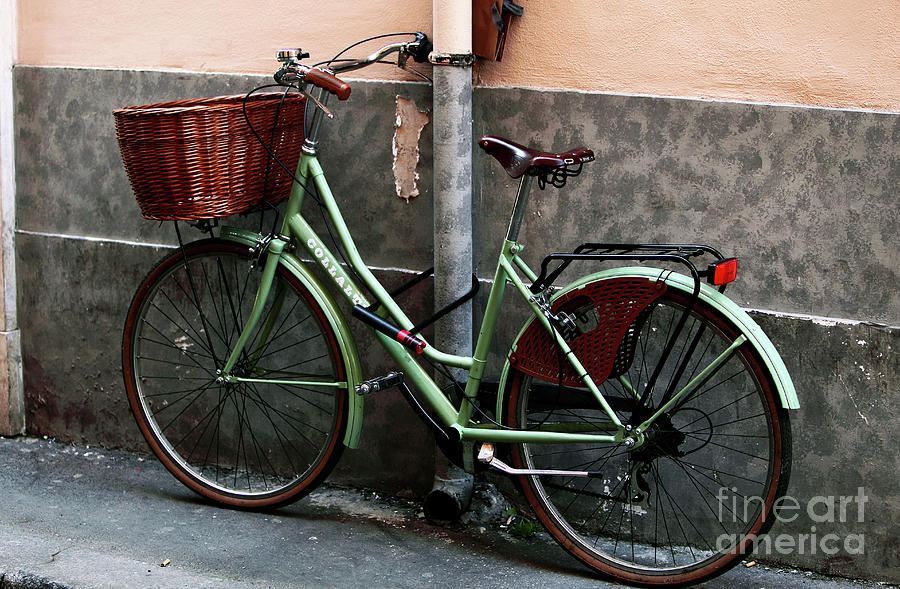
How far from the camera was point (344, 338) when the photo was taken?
154 inches

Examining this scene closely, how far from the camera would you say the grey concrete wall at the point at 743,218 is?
353 cm

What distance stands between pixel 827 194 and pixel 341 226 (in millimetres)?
1735

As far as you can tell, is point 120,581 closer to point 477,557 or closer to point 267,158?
point 477,557

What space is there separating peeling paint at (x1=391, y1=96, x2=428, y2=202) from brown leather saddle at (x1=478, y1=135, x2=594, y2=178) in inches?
26.6

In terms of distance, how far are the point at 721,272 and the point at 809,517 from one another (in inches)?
42.4

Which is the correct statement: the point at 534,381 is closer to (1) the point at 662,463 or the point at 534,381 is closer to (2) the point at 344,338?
(1) the point at 662,463

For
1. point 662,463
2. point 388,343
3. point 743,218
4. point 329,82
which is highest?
point 329,82

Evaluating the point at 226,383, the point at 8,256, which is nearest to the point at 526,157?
the point at 226,383

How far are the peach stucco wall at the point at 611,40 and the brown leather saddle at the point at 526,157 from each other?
0.49m

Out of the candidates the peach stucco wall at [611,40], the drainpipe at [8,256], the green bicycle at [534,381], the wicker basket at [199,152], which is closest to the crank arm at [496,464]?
the green bicycle at [534,381]

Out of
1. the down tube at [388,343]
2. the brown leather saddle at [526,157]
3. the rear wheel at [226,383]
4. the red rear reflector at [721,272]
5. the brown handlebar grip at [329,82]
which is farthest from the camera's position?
the rear wheel at [226,383]

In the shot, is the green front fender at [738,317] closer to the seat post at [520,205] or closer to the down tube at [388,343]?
the seat post at [520,205]

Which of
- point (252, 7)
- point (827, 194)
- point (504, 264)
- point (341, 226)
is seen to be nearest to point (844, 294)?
point (827, 194)

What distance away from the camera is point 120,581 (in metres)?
3.62
